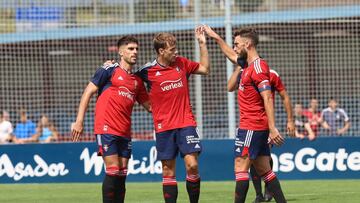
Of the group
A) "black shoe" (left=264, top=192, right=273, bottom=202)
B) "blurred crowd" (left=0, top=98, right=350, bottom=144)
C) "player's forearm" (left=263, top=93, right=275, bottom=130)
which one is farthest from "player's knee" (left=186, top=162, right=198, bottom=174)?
"blurred crowd" (left=0, top=98, right=350, bottom=144)

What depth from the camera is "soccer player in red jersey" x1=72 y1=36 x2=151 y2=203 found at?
11.8 meters

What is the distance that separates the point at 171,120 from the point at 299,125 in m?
10.1

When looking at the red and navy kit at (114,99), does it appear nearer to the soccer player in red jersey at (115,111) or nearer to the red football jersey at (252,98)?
the soccer player in red jersey at (115,111)

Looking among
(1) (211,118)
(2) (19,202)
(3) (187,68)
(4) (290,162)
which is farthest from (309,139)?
(3) (187,68)

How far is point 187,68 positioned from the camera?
12148 millimetres

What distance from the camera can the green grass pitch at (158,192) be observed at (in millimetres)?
14969

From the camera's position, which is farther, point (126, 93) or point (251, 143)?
point (126, 93)

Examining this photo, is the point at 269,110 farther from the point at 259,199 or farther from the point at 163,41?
the point at 259,199

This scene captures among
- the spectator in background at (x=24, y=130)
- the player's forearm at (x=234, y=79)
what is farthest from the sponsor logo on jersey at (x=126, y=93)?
the spectator in background at (x=24, y=130)

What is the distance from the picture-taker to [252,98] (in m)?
11.6

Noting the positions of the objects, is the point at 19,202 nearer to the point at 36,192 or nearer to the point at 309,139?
the point at 36,192

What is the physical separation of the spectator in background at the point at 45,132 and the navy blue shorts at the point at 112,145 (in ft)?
34.2

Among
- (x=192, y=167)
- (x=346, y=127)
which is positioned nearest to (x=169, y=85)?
(x=192, y=167)

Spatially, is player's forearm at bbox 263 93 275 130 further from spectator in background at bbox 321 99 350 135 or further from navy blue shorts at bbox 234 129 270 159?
spectator in background at bbox 321 99 350 135
